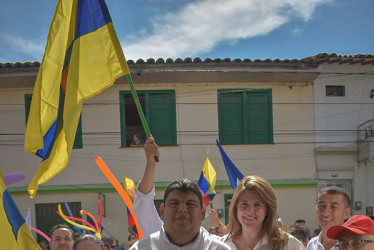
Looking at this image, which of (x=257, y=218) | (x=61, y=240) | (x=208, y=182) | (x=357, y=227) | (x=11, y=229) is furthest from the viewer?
(x=208, y=182)

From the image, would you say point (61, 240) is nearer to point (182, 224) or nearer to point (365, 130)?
point (182, 224)

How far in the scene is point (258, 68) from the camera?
13188 millimetres

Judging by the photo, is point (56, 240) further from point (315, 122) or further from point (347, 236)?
point (315, 122)

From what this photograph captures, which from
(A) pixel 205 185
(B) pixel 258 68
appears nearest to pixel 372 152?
(B) pixel 258 68

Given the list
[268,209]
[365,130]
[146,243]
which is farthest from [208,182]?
[365,130]

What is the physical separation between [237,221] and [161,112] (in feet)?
34.2

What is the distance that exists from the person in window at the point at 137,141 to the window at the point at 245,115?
2527 millimetres

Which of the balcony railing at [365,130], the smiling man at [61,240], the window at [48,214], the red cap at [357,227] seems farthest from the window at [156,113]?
the red cap at [357,227]

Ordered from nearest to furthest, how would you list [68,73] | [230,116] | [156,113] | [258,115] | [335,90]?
[68,73]
[156,113]
[230,116]
[258,115]
[335,90]

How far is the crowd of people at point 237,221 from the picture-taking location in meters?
2.49

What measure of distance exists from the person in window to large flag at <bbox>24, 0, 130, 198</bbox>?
983 centimetres

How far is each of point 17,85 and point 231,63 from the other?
6.73 m

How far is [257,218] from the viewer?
3029 mm

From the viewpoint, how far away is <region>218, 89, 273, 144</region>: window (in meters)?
13.5
